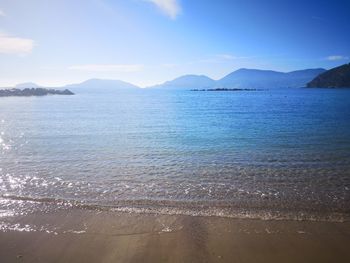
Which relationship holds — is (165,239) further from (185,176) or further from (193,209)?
(185,176)

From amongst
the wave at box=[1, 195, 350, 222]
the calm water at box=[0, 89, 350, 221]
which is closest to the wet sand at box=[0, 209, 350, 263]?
the wave at box=[1, 195, 350, 222]

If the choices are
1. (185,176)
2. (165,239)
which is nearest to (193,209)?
(165,239)

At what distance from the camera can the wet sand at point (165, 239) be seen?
28.4 ft

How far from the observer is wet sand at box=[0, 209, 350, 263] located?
8.66 metres

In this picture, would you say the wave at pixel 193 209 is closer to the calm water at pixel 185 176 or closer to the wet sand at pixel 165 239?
the calm water at pixel 185 176

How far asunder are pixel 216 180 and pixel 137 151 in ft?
28.9

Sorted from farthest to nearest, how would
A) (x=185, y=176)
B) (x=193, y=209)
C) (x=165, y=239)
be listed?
(x=185, y=176)
(x=193, y=209)
(x=165, y=239)

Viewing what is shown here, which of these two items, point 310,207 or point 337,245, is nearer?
point 337,245

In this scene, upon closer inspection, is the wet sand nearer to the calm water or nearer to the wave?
the wave

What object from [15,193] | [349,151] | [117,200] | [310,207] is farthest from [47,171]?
[349,151]

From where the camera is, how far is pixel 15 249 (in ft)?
29.9

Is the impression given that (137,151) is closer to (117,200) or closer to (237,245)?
(117,200)

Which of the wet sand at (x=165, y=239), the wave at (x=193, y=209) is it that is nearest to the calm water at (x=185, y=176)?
the wave at (x=193, y=209)

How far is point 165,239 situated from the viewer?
9680mm
